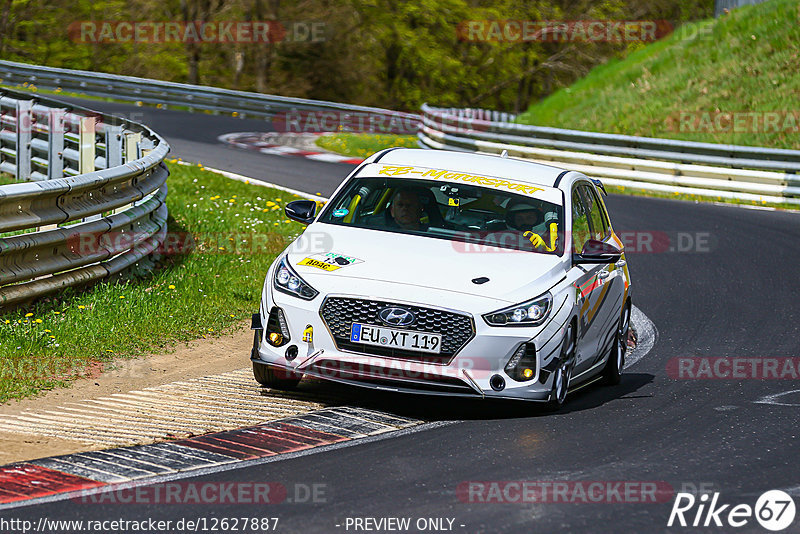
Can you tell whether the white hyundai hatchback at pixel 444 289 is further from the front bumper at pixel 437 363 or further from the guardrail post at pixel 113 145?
the guardrail post at pixel 113 145

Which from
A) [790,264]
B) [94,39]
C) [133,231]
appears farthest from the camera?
[94,39]

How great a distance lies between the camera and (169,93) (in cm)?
3597

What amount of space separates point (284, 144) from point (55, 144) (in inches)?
498

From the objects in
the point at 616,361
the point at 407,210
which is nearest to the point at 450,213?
the point at 407,210

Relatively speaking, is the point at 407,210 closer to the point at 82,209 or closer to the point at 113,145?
the point at 82,209

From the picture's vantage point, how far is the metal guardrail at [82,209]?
9383 mm

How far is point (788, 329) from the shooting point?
11.6 m

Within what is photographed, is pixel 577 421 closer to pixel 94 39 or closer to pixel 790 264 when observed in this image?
pixel 790 264

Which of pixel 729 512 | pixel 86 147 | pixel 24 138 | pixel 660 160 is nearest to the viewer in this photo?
pixel 729 512

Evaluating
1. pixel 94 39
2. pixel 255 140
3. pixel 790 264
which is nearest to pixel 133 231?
pixel 790 264

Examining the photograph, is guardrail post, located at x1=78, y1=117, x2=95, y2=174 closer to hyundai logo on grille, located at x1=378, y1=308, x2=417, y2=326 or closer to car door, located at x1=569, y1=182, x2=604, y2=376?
car door, located at x1=569, y1=182, x2=604, y2=376

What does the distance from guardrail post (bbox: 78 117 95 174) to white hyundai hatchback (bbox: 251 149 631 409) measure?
761 centimetres

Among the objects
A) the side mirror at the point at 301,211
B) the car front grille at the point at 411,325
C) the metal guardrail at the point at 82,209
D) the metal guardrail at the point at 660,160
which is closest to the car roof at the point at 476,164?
the side mirror at the point at 301,211

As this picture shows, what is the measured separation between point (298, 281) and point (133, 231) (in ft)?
13.0
